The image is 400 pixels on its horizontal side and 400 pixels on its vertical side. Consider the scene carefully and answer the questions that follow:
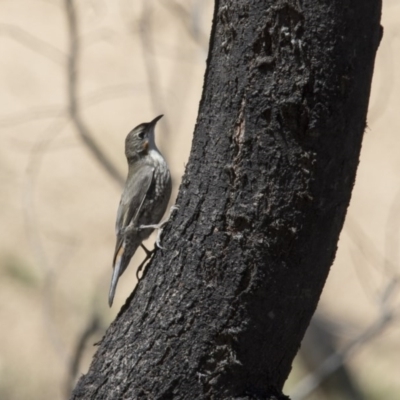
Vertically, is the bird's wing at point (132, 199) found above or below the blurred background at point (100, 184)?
below

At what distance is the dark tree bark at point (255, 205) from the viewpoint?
286 centimetres

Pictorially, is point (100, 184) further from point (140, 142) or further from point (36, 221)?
point (140, 142)

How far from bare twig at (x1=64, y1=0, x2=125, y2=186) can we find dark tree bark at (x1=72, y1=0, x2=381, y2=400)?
495 centimetres

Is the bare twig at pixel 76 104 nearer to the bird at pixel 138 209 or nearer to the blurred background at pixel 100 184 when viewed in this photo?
the blurred background at pixel 100 184

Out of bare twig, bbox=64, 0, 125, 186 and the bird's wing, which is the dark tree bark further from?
bare twig, bbox=64, 0, 125, 186

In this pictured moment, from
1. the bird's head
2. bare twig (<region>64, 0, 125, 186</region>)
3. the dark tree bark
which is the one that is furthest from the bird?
bare twig (<region>64, 0, 125, 186</region>)

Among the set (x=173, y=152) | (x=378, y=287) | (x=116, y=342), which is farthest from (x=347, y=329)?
(x=116, y=342)

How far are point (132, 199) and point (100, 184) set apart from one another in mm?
3581

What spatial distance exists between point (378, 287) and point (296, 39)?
4872mm

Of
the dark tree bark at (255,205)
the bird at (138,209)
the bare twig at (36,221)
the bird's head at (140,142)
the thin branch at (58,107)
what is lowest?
the dark tree bark at (255,205)

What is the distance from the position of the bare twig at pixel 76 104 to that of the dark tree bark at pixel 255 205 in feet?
16.2

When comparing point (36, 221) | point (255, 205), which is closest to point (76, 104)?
point (36, 221)

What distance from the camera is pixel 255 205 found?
2971 millimetres

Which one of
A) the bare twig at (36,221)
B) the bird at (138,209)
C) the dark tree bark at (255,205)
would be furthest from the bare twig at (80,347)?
the dark tree bark at (255,205)
